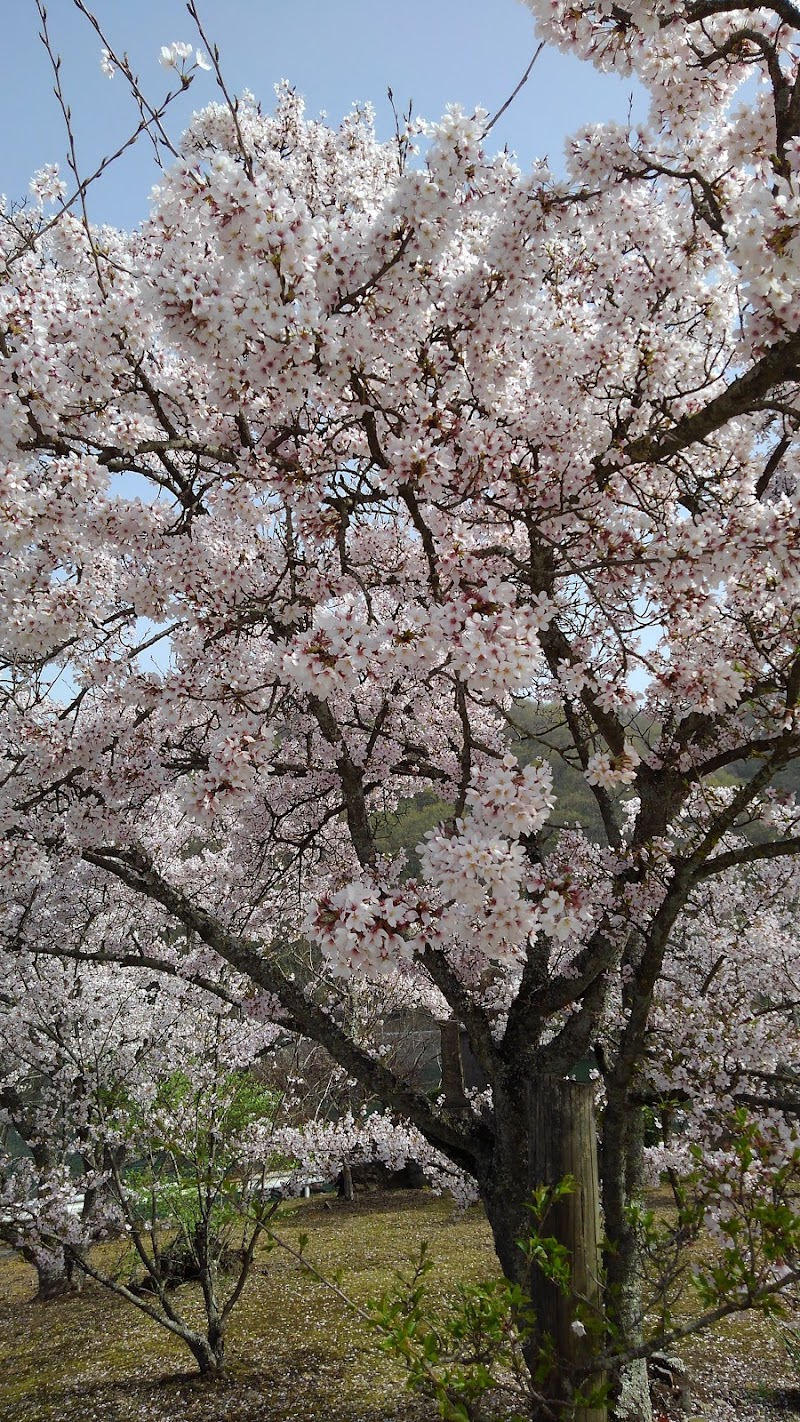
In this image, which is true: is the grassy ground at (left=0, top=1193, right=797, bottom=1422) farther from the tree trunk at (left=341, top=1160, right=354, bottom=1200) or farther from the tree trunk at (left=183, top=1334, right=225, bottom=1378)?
the tree trunk at (left=341, top=1160, right=354, bottom=1200)

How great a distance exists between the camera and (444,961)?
4.00 metres

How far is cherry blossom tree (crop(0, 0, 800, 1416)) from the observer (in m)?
2.48

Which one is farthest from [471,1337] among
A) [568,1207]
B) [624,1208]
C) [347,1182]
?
[347,1182]

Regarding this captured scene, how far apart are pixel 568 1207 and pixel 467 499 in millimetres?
2498

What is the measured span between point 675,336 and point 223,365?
7.18ft

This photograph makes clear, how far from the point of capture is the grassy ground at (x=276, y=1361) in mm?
4910

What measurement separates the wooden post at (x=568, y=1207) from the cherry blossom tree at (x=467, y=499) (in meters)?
0.07

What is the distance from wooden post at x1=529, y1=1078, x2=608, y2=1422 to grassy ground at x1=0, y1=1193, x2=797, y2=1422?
0.63 meters

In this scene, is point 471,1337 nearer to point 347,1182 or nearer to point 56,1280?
point 56,1280

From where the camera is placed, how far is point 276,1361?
5.82m

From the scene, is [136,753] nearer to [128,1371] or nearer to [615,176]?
[615,176]

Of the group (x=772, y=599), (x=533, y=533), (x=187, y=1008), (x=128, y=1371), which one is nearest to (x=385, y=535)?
(x=533, y=533)

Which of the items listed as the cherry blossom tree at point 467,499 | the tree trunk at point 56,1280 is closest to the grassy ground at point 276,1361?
the tree trunk at point 56,1280

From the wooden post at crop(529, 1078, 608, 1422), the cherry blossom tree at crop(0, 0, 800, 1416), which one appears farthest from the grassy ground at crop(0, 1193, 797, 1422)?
the cherry blossom tree at crop(0, 0, 800, 1416)
